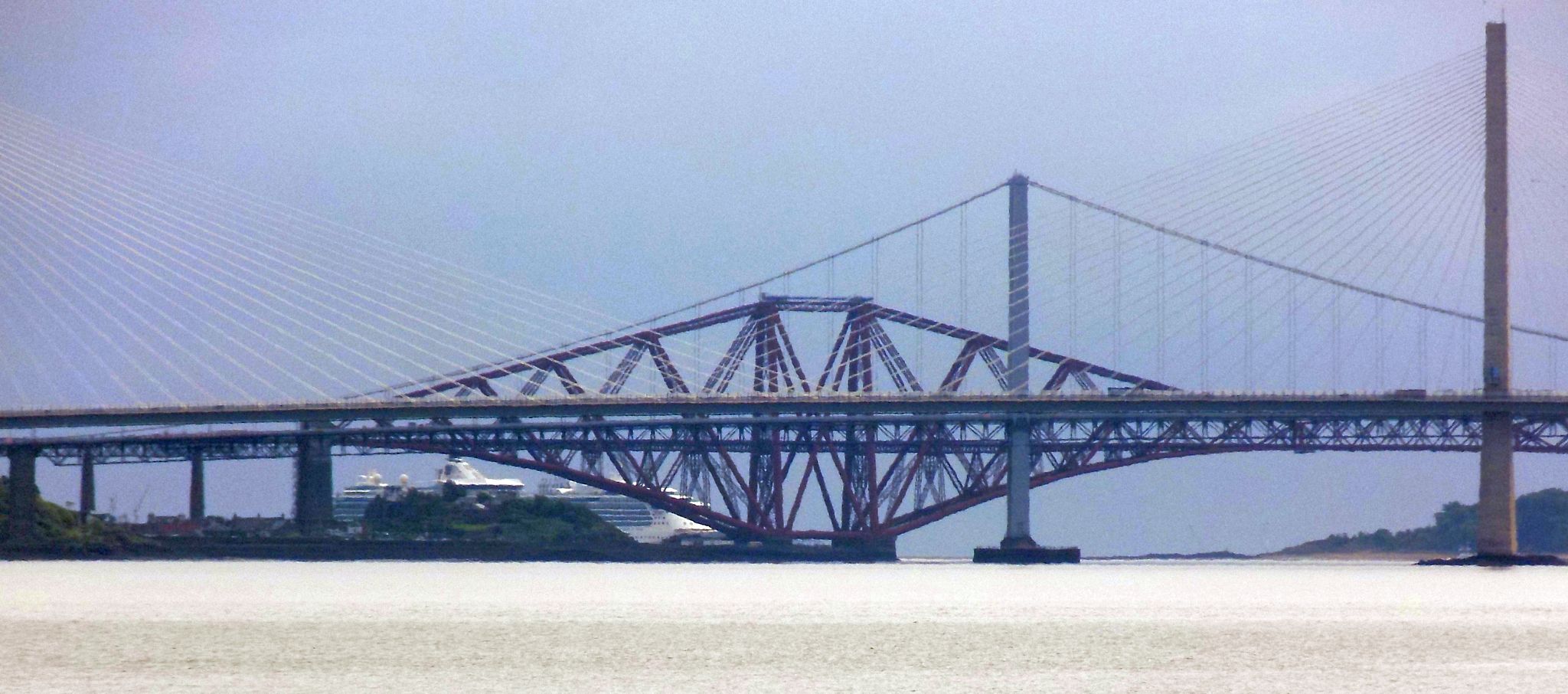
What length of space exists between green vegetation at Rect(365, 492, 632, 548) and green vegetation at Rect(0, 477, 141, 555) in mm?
10446

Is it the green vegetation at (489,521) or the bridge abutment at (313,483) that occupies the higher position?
the bridge abutment at (313,483)

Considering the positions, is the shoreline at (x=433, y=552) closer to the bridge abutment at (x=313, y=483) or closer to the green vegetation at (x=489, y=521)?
the bridge abutment at (x=313, y=483)

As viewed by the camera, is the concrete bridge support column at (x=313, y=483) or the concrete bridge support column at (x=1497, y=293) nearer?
the concrete bridge support column at (x=1497, y=293)

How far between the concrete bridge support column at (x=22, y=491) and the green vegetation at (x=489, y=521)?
15.3 m

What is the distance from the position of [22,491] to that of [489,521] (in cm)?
2054

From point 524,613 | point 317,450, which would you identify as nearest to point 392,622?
point 524,613

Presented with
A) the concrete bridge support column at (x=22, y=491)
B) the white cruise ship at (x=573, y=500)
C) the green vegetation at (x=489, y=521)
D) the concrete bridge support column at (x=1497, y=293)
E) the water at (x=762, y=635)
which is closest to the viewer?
the water at (x=762, y=635)

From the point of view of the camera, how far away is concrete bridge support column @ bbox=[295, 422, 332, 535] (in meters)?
66.9

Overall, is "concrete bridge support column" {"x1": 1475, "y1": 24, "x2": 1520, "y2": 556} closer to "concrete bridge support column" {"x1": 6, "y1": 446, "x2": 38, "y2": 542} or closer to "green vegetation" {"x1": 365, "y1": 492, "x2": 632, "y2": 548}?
"green vegetation" {"x1": 365, "y1": 492, "x2": 632, "y2": 548}

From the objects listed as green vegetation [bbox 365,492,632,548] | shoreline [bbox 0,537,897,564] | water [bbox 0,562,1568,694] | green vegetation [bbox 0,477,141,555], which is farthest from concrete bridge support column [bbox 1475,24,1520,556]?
green vegetation [bbox 0,477,141,555]

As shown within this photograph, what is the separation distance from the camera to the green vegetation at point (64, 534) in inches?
2628

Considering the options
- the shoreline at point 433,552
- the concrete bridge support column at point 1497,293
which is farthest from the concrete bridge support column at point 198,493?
the concrete bridge support column at point 1497,293

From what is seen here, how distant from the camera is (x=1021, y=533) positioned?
2739 inches

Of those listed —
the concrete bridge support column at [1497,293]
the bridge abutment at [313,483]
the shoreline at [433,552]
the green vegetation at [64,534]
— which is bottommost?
the shoreline at [433,552]
